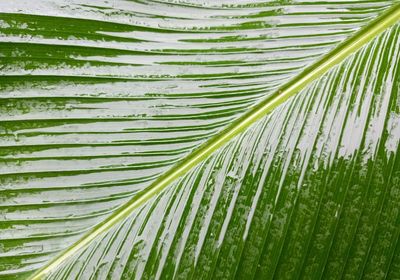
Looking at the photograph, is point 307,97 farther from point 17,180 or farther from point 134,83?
point 17,180

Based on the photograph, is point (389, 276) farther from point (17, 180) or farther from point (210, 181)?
point (17, 180)

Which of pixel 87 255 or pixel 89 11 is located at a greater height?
pixel 89 11

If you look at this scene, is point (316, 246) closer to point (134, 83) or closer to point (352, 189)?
point (352, 189)

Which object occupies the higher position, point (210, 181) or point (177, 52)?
Answer: point (177, 52)

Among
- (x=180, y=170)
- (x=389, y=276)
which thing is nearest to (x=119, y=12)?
(x=180, y=170)

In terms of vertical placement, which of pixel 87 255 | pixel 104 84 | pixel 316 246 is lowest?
pixel 87 255

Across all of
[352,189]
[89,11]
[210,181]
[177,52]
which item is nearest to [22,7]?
[89,11]
